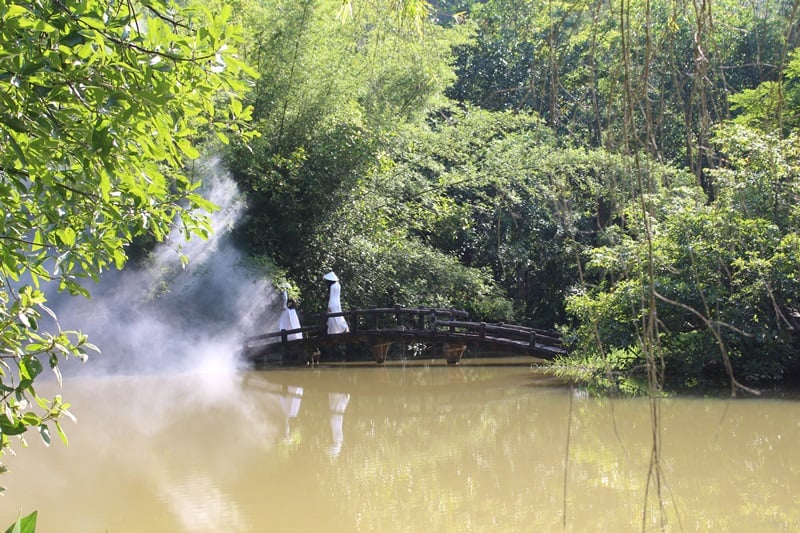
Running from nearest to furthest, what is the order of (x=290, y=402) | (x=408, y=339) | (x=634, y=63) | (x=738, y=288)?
(x=634, y=63), (x=738, y=288), (x=290, y=402), (x=408, y=339)

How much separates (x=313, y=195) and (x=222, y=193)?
1.33 m

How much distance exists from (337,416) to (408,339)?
3998 mm

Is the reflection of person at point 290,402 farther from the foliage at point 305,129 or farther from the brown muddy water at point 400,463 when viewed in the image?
the foliage at point 305,129

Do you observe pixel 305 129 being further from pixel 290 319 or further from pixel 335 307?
pixel 290 319

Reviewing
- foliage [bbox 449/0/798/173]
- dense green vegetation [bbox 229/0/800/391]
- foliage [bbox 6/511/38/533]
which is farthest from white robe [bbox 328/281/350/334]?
foliage [bbox 6/511/38/533]

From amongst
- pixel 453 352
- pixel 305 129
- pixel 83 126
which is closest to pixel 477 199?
pixel 453 352

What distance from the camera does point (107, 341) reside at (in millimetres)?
13023

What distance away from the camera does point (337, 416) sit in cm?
952

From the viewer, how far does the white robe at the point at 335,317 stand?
13.5m

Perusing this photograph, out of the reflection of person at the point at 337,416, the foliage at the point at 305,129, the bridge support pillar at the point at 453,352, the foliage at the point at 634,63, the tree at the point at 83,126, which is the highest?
the foliage at the point at 305,129

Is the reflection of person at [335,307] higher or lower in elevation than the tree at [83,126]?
higher

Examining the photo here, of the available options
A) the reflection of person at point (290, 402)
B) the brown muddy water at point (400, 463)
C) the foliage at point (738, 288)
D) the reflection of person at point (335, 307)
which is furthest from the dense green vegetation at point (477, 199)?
the reflection of person at point (290, 402)

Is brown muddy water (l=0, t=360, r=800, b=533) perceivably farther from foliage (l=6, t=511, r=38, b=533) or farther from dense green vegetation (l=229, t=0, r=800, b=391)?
foliage (l=6, t=511, r=38, b=533)

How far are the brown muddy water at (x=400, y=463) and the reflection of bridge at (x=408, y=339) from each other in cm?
125
